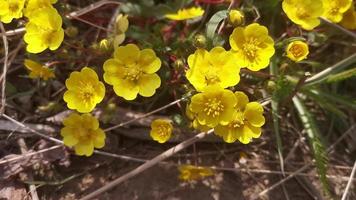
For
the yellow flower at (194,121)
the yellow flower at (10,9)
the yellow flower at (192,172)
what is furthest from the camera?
the yellow flower at (192,172)

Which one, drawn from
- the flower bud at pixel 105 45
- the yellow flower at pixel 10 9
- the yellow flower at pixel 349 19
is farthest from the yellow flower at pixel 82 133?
the yellow flower at pixel 349 19

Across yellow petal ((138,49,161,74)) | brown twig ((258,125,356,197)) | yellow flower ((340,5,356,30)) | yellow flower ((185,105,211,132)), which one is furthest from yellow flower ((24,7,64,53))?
yellow flower ((340,5,356,30))

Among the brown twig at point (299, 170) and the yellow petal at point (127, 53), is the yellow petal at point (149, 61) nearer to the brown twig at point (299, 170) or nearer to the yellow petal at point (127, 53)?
the yellow petal at point (127, 53)

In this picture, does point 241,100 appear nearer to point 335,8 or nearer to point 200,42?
point 200,42

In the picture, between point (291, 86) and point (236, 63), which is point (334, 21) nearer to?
point (291, 86)

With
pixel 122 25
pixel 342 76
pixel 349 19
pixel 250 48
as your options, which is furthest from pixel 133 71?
pixel 349 19

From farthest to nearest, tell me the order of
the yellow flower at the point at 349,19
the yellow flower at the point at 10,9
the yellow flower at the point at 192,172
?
the yellow flower at the point at 349,19 < the yellow flower at the point at 192,172 < the yellow flower at the point at 10,9
